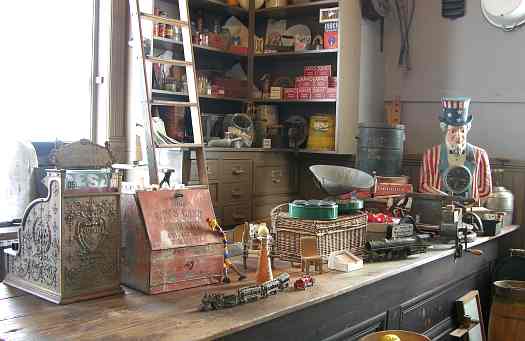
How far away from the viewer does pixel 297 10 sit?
480 cm

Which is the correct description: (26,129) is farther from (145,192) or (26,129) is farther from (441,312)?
(441,312)

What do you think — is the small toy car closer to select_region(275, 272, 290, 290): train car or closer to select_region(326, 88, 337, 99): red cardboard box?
select_region(275, 272, 290, 290): train car

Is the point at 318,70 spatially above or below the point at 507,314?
above

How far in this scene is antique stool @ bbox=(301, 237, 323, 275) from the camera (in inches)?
86.5

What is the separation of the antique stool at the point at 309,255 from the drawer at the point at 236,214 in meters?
2.17

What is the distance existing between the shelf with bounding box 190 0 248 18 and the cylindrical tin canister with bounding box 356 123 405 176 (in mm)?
1533

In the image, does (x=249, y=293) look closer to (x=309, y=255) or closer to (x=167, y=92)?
(x=309, y=255)

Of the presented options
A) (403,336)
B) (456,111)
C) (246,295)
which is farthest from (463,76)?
(246,295)

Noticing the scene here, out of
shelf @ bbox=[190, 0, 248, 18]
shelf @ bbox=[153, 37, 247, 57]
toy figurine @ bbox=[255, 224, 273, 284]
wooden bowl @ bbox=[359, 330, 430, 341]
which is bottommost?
wooden bowl @ bbox=[359, 330, 430, 341]

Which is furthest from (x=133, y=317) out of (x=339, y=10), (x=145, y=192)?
(x=339, y=10)

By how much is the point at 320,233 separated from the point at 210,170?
78.4 inches

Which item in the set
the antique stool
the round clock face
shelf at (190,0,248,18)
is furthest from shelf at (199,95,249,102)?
the antique stool

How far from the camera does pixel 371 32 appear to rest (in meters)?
4.73

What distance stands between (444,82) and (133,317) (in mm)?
3617
